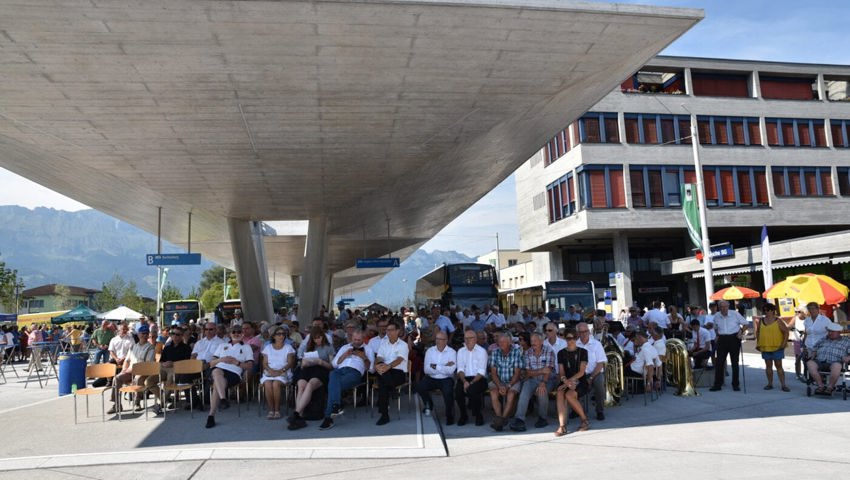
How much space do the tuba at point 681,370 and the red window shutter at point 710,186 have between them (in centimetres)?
3023

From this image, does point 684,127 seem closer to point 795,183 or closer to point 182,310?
point 795,183

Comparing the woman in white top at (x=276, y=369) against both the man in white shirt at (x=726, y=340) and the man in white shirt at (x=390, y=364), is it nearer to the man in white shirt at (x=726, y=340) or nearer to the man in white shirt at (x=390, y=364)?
the man in white shirt at (x=390, y=364)

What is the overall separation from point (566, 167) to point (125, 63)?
32.6 m

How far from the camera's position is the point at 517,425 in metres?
8.09

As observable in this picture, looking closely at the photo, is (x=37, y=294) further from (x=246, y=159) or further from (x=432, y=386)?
(x=432, y=386)

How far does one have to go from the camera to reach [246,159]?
14914mm

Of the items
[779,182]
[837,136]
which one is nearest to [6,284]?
[779,182]

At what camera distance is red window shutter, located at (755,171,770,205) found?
126ft

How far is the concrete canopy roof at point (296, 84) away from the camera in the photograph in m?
8.42

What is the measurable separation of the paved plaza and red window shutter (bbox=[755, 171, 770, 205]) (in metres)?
32.6

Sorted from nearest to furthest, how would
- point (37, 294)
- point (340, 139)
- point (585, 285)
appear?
point (340, 139) → point (585, 285) → point (37, 294)

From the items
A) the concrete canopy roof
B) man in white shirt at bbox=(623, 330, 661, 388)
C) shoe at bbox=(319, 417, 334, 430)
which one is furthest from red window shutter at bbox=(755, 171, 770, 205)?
shoe at bbox=(319, 417, 334, 430)

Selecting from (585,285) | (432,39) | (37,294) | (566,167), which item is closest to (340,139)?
(432,39)

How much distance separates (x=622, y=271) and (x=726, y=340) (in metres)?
28.0
